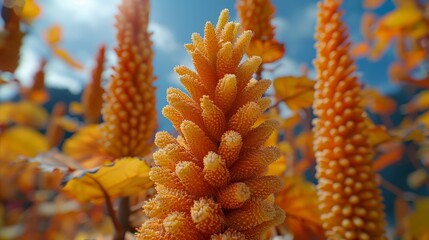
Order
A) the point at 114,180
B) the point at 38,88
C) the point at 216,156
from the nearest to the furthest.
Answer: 1. the point at 216,156
2. the point at 114,180
3. the point at 38,88

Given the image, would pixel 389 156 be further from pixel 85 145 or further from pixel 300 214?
pixel 85 145

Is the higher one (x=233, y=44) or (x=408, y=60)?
(x=408, y=60)

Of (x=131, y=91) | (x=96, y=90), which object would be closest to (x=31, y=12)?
(x=96, y=90)

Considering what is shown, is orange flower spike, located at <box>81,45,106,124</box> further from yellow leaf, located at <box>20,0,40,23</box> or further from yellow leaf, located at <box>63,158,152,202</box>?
yellow leaf, located at <box>63,158,152,202</box>

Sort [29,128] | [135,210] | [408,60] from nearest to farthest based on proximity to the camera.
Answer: [135,210] → [408,60] → [29,128]

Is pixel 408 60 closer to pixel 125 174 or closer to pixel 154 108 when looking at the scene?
pixel 154 108

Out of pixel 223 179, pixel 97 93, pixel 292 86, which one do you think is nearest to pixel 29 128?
pixel 97 93
